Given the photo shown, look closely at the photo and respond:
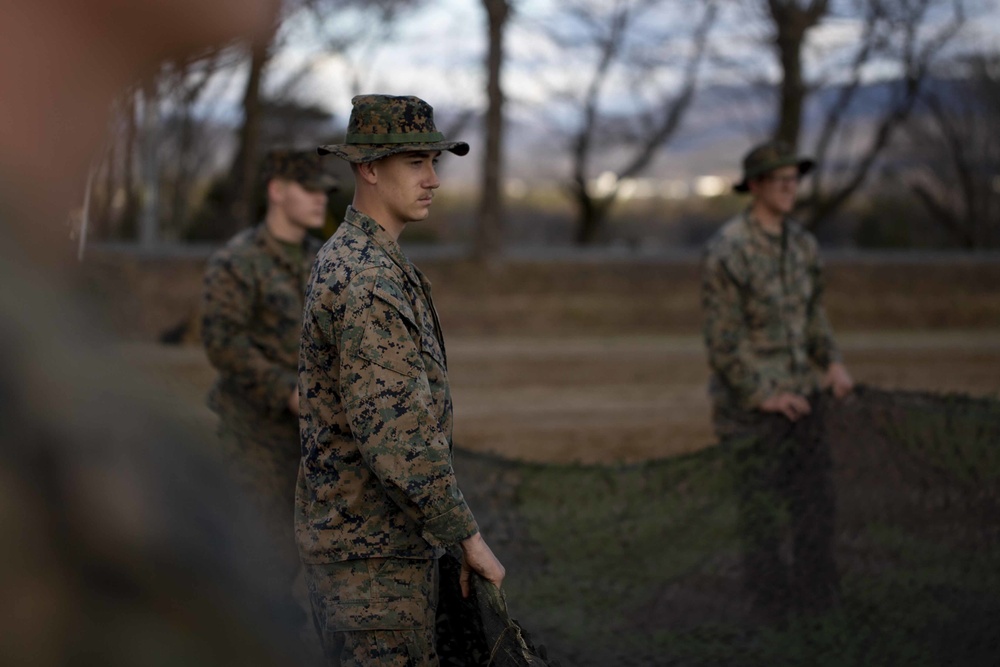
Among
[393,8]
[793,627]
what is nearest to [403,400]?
[793,627]

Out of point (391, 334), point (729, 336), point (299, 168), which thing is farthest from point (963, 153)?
point (391, 334)

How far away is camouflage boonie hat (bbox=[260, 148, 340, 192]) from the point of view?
4641 mm

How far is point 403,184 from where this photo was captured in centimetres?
274

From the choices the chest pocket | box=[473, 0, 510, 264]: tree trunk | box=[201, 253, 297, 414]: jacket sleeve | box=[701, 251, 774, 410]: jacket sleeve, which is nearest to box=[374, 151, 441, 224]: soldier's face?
the chest pocket

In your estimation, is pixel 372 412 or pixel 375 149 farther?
pixel 375 149

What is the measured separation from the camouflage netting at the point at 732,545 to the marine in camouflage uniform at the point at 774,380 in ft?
0.26

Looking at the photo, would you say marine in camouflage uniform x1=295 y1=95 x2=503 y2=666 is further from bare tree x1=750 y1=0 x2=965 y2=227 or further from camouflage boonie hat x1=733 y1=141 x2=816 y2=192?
bare tree x1=750 y1=0 x2=965 y2=227

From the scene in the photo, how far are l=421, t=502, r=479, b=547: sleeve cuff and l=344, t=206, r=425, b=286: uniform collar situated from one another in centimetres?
53

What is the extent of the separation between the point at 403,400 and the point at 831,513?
2.79 meters

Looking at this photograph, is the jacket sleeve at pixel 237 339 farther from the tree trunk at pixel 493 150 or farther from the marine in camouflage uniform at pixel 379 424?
the tree trunk at pixel 493 150

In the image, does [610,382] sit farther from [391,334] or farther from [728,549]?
[391,334]

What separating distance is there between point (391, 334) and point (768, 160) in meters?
2.97

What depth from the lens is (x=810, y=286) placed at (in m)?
5.20

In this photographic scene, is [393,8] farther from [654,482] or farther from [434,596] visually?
[434,596]
